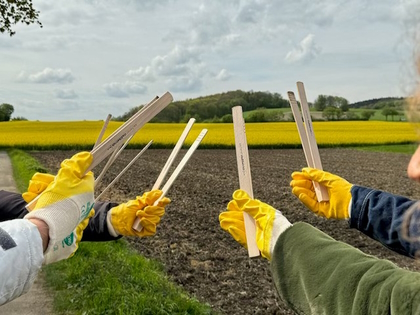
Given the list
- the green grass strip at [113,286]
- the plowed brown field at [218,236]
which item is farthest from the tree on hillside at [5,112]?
the green grass strip at [113,286]

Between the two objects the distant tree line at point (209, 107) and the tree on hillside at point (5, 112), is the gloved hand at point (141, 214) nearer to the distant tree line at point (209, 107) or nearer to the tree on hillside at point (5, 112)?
the distant tree line at point (209, 107)

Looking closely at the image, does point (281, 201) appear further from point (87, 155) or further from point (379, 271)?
point (379, 271)

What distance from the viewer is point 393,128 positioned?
34938 millimetres

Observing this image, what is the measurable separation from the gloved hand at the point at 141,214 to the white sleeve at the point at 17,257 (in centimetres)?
121

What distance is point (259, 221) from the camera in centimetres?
193

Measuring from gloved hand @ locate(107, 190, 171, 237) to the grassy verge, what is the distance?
1.07 meters

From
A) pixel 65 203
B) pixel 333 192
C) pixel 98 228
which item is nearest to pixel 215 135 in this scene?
pixel 98 228

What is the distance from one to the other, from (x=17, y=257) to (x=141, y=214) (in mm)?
1317

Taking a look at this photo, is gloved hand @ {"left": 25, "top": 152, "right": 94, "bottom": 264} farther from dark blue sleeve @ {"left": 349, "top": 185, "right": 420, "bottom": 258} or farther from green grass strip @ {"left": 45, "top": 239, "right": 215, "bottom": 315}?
green grass strip @ {"left": 45, "top": 239, "right": 215, "bottom": 315}

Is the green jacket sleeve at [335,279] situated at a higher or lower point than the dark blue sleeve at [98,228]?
higher

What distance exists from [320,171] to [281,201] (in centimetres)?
719

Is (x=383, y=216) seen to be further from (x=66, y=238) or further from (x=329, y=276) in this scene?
(x=66, y=238)

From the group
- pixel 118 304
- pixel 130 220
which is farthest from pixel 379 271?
pixel 118 304

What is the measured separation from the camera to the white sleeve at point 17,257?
1.44m
